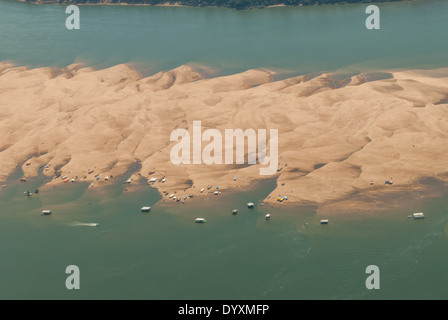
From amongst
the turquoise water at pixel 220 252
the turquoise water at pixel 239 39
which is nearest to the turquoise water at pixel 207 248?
the turquoise water at pixel 220 252

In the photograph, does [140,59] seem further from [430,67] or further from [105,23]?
[430,67]

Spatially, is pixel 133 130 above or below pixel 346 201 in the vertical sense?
above

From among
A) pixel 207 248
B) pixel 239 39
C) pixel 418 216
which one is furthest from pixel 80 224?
pixel 239 39

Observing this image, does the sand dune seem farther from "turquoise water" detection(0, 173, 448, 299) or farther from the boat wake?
the boat wake

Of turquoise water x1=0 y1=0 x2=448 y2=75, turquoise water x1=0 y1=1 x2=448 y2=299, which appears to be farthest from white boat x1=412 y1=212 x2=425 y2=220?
turquoise water x1=0 y1=0 x2=448 y2=75

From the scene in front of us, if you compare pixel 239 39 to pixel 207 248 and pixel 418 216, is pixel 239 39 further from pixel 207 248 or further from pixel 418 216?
pixel 207 248

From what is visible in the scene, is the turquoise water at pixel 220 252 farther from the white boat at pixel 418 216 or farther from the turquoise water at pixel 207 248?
the white boat at pixel 418 216

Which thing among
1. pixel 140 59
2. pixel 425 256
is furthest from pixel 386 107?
pixel 140 59

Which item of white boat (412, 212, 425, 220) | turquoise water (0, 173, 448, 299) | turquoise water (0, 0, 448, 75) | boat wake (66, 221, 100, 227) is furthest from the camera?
turquoise water (0, 0, 448, 75)
